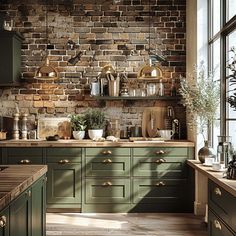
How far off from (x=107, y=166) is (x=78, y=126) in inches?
32.4

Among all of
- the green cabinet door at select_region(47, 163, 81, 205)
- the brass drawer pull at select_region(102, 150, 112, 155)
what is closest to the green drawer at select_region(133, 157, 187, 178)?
the brass drawer pull at select_region(102, 150, 112, 155)

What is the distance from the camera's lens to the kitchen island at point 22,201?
77.3 inches

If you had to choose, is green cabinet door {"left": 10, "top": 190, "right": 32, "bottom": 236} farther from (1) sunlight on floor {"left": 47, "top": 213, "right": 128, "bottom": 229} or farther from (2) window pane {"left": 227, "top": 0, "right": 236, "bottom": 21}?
(2) window pane {"left": 227, "top": 0, "right": 236, "bottom": 21}

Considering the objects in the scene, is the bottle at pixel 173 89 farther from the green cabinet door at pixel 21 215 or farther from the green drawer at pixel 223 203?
the green cabinet door at pixel 21 215

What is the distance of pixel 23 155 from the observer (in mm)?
5023

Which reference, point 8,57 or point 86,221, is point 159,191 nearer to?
point 86,221

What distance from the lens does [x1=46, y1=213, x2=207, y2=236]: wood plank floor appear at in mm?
4164

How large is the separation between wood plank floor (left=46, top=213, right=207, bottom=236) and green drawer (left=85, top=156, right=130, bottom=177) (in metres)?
0.54

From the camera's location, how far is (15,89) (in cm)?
574

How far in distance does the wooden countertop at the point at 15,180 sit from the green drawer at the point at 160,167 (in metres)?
2.18

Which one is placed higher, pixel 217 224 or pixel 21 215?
pixel 21 215

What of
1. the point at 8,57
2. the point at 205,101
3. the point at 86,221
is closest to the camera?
the point at 205,101

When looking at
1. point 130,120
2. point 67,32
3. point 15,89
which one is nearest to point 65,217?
point 130,120

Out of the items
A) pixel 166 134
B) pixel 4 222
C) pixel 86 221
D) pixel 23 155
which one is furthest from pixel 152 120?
pixel 4 222
